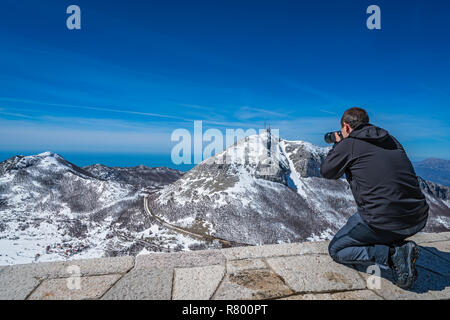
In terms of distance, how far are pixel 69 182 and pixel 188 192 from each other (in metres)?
58.5

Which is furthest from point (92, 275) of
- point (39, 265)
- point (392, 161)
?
point (392, 161)

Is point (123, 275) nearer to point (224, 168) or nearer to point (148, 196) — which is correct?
point (224, 168)

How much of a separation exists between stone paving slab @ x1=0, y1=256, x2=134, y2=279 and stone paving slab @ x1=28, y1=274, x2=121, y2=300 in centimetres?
19

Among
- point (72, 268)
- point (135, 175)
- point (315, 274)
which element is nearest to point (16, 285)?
point (72, 268)

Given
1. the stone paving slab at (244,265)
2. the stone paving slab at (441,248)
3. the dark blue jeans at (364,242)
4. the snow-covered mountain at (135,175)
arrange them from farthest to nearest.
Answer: the snow-covered mountain at (135,175), the stone paving slab at (441,248), the stone paving slab at (244,265), the dark blue jeans at (364,242)

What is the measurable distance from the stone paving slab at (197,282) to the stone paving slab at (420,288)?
8.92 ft

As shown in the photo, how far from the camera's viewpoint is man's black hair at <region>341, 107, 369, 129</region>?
480cm

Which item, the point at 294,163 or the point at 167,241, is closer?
the point at 167,241

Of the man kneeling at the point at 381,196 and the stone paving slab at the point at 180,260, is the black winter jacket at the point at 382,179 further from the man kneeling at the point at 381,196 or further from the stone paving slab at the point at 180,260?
the stone paving slab at the point at 180,260

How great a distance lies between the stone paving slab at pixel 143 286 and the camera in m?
3.98

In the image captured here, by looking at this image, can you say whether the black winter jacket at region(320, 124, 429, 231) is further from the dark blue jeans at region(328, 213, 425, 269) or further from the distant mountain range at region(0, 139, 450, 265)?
the distant mountain range at region(0, 139, 450, 265)

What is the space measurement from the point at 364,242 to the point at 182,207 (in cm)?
9092

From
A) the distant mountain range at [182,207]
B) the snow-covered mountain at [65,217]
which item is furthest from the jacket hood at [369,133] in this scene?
the snow-covered mountain at [65,217]
